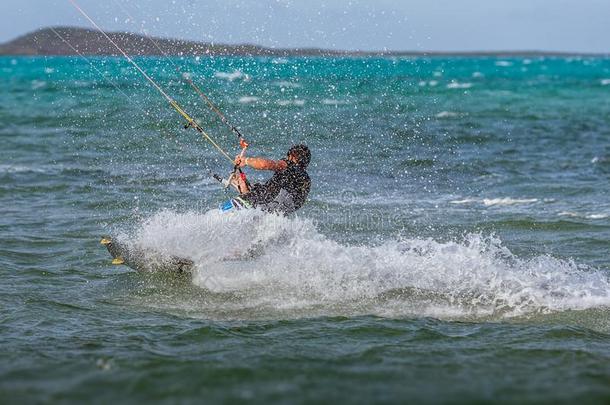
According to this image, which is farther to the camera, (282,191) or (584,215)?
(584,215)

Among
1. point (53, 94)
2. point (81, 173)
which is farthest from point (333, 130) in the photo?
point (53, 94)

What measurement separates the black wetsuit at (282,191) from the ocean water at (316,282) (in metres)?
0.21

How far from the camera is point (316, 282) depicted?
35.7 ft

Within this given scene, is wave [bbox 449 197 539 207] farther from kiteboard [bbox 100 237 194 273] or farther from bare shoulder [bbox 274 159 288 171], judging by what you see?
kiteboard [bbox 100 237 194 273]

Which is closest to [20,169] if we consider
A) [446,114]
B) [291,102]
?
[291,102]

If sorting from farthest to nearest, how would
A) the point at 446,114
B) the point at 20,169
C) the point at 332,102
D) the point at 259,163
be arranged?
the point at 332,102 → the point at 446,114 → the point at 20,169 → the point at 259,163

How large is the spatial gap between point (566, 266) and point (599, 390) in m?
4.88

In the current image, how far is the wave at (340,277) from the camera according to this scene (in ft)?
33.1

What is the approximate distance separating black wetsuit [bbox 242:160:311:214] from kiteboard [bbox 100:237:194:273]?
1240 mm

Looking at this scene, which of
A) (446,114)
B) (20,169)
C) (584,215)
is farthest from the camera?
(446,114)

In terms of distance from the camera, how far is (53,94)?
50.7m

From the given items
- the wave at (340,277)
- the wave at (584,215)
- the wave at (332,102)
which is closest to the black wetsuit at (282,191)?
the wave at (340,277)

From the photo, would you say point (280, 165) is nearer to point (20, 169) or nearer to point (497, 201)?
point (497, 201)

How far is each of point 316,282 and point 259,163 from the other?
68.6 inches
